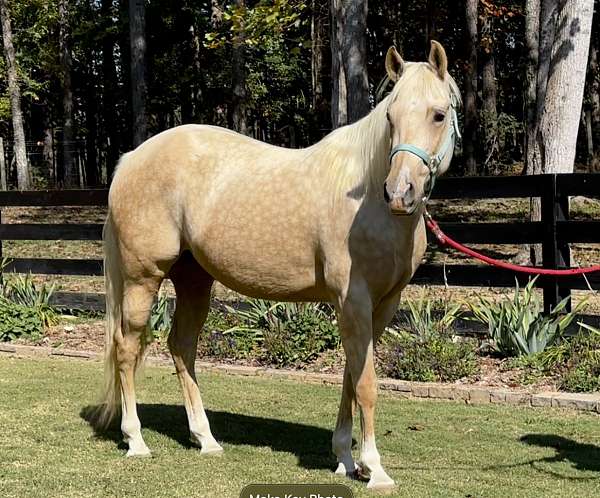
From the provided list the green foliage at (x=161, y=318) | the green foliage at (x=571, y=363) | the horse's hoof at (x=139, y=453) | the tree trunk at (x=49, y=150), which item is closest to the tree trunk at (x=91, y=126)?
the tree trunk at (x=49, y=150)

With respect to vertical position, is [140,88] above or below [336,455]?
above

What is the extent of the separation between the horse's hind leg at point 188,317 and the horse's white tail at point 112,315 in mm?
368

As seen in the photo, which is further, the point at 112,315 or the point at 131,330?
the point at 112,315

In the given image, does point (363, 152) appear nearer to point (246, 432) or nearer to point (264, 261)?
point (264, 261)

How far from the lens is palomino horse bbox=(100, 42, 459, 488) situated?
3742 mm

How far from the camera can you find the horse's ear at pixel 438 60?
3.75 metres

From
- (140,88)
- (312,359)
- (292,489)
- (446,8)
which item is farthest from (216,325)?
(446,8)

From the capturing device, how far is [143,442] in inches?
192

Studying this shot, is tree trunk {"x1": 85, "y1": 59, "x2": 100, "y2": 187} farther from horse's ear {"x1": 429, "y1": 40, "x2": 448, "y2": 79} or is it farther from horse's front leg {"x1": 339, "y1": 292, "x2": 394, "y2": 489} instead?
horse's ear {"x1": 429, "y1": 40, "x2": 448, "y2": 79}

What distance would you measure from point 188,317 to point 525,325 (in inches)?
116

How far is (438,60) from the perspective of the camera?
379cm

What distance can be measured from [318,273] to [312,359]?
320 cm

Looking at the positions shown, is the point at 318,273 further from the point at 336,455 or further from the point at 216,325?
the point at 216,325

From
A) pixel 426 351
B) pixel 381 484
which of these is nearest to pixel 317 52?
pixel 426 351
